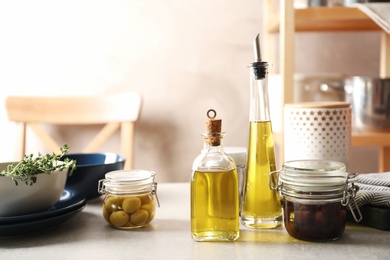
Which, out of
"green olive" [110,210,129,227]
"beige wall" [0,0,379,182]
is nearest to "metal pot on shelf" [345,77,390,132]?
"beige wall" [0,0,379,182]

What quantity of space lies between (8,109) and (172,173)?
63 cm

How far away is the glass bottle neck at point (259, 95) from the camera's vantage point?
800 millimetres

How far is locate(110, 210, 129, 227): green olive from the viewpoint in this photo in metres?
0.82

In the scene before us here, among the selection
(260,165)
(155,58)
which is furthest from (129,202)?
(155,58)

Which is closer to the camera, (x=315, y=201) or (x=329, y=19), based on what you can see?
(x=315, y=201)

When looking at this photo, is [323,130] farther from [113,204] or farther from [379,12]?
[379,12]

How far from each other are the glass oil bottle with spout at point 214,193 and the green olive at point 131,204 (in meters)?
0.11

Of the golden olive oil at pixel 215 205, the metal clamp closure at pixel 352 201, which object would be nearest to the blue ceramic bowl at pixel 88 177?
the golden olive oil at pixel 215 205

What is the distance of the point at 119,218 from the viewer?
0.82 m

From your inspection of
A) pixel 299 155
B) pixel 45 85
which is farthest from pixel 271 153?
pixel 45 85

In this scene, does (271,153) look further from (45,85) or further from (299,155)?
(45,85)

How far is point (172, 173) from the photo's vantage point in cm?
195

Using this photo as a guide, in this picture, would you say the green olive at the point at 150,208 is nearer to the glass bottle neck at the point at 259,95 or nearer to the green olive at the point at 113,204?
the green olive at the point at 113,204

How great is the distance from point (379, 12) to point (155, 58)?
814mm
